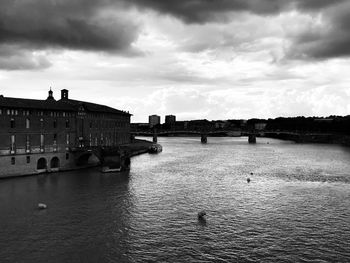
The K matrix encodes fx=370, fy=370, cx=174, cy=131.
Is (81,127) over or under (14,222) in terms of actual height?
over

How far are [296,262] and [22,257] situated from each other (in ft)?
83.0

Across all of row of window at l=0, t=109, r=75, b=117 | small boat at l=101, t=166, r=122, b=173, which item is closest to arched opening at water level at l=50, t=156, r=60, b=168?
row of window at l=0, t=109, r=75, b=117

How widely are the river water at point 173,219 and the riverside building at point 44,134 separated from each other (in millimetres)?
4771

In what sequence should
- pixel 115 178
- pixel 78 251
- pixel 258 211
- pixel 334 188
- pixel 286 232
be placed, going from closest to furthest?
pixel 78 251, pixel 286 232, pixel 258 211, pixel 334 188, pixel 115 178

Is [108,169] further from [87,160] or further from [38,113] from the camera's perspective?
[38,113]

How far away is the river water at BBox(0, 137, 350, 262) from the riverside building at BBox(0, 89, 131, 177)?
15.7 ft

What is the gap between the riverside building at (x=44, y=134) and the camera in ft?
238

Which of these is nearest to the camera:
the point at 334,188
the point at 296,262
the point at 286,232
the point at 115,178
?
the point at 296,262

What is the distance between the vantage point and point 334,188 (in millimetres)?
66875

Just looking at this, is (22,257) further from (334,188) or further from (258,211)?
(334,188)

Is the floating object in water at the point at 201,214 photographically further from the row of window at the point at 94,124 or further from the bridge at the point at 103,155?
the row of window at the point at 94,124

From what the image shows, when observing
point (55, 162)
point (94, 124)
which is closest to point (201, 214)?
point (55, 162)

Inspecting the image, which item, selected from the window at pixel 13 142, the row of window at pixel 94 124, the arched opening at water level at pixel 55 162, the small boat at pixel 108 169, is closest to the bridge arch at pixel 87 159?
the small boat at pixel 108 169

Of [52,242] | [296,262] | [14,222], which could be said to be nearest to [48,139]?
[14,222]
